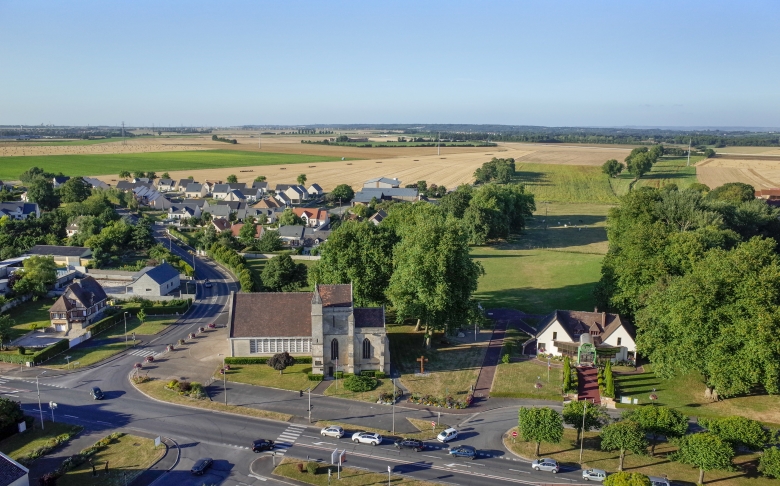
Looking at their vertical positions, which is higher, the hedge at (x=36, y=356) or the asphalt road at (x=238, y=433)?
the hedge at (x=36, y=356)

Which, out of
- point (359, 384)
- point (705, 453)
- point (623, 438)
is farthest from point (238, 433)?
point (705, 453)

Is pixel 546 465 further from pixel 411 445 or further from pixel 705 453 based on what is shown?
pixel 705 453

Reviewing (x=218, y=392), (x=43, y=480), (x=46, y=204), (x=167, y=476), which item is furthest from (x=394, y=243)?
(x=46, y=204)

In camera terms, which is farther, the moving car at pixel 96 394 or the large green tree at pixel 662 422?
the moving car at pixel 96 394

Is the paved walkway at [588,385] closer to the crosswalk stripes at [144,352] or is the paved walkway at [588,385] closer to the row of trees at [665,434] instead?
the row of trees at [665,434]

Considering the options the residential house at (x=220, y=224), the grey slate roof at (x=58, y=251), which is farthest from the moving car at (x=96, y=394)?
the residential house at (x=220, y=224)

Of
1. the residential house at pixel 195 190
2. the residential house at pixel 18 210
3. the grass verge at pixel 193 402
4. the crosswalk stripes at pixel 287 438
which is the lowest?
the crosswalk stripes at pixel 287 438
